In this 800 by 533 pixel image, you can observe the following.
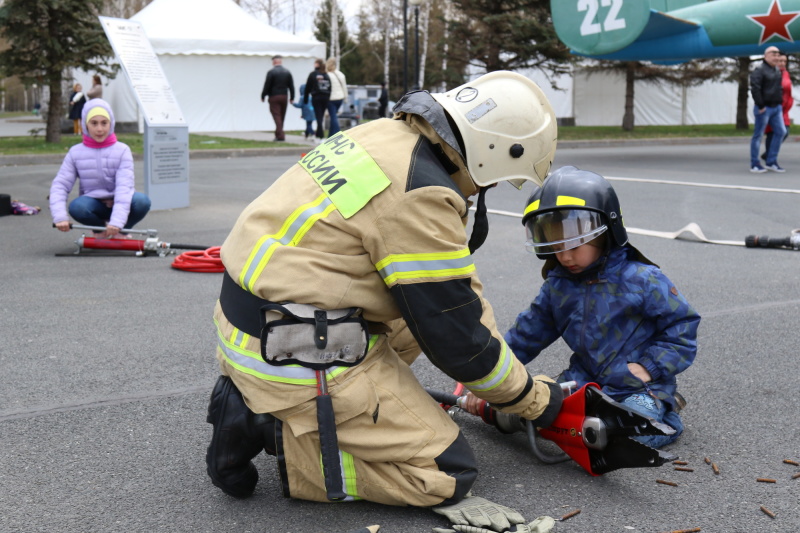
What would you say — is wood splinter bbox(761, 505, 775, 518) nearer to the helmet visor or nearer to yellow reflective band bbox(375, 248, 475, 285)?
the helmet visor

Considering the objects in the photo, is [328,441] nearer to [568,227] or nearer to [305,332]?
[305,332]

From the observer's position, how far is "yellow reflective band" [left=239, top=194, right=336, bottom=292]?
9.00 feet

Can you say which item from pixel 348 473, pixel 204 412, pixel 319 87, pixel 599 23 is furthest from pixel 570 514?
pixel 319 87

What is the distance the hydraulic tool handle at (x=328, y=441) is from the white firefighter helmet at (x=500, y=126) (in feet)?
2.86

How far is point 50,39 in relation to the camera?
63.6 ft

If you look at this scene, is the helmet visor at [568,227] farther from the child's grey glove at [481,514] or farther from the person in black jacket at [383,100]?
the person in black jacket at [383,100]

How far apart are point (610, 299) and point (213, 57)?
26435 mm

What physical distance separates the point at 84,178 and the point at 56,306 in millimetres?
2138

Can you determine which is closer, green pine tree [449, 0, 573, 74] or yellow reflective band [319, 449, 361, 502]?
yellow reflective band [319, 449, 361, 502]

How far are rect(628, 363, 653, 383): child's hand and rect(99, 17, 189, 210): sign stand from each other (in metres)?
8.32

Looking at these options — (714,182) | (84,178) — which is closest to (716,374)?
(84,178)

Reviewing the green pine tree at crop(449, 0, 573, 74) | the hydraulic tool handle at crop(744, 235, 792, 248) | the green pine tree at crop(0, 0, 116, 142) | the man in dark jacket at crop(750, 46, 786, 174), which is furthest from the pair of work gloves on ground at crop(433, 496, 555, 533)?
the green pine tree at crop(449, 0, 573, 74)

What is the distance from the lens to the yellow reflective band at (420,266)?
104 inches

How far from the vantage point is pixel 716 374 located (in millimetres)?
4383
